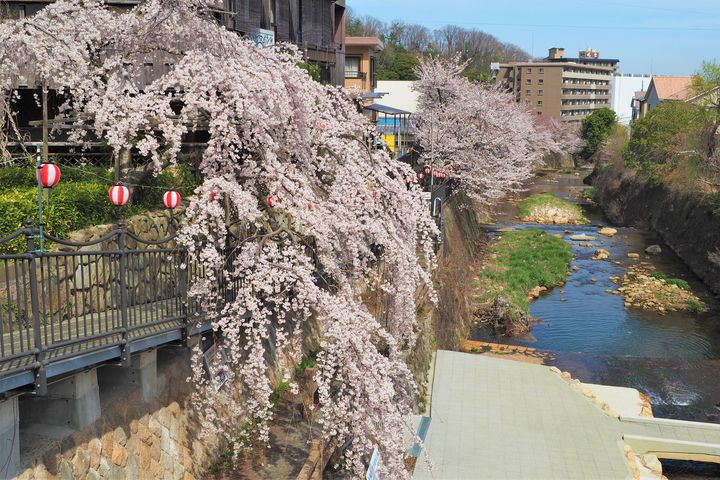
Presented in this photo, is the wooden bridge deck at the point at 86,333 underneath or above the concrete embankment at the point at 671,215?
above

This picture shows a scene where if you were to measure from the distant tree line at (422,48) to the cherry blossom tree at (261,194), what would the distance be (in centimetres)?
3260

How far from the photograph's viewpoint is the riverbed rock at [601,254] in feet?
110

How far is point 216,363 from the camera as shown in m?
8.62

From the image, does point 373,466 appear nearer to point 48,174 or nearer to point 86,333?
point 86,333

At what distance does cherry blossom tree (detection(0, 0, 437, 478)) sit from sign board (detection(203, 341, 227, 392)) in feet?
0.49

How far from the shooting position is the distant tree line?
6425 centimetres

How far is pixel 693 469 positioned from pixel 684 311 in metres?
11.9

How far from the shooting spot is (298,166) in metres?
9.69

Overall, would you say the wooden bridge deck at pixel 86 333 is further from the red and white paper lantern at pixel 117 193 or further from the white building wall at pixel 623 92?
the white building wall at pixel 623 92

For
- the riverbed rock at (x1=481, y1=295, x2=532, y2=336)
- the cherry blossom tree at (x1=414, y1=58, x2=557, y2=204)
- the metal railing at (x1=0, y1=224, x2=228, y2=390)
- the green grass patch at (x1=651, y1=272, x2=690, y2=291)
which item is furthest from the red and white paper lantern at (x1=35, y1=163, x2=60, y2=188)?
the green grass patch at (x1=651, y1=272, x2=690, y2=291)

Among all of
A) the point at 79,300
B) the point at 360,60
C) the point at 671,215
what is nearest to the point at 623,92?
the point at 671,215

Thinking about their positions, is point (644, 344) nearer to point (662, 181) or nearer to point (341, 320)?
point (341, 320)

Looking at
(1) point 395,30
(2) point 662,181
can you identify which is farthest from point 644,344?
(1) point 395,30

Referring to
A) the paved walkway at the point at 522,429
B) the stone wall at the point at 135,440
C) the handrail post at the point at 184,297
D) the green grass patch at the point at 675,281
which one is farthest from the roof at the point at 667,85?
the stone wall at the point at 135,440
